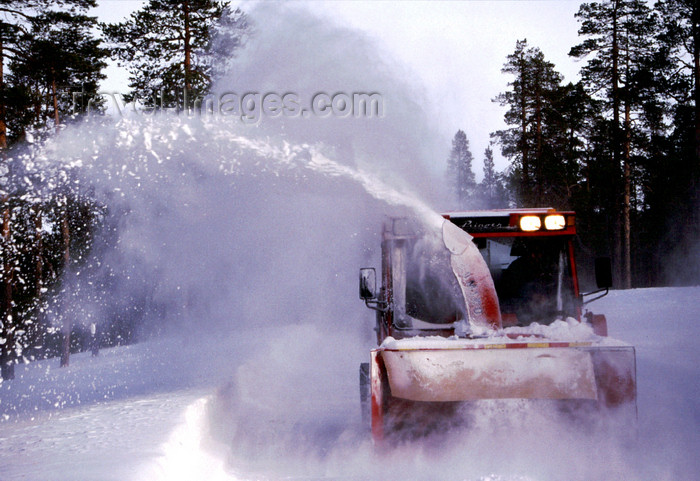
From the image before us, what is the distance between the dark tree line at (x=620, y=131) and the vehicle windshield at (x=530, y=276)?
23950 mm

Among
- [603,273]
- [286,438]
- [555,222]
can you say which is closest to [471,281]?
[555,222]

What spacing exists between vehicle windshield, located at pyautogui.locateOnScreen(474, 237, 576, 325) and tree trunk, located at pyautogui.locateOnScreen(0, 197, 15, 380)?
1466 cm

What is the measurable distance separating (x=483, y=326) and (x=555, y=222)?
4.61 feet

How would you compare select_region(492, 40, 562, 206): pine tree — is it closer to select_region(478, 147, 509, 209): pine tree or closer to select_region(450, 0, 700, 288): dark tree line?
select_region(450, 0, 700, 288): dark tree line

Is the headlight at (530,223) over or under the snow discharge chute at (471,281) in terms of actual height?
over

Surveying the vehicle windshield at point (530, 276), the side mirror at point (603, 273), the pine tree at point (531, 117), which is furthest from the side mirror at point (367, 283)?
the pine tree at point (531, 117)

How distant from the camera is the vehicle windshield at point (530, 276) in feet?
20.1

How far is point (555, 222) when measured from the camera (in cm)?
614

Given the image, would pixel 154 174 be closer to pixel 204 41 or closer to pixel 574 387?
pixel 204 41

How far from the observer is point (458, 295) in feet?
18.6

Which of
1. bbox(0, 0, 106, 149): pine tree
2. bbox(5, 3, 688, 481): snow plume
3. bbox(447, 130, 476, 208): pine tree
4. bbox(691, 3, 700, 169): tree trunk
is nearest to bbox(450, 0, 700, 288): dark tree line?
bbox(691, 3, 700, 169): tree trunk

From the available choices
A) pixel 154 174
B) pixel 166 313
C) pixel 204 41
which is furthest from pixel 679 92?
pixel 166 313

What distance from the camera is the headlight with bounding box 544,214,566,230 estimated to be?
6.12m

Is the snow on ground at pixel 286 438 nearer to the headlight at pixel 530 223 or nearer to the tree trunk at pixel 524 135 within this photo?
the headlight at pixel 530 223
